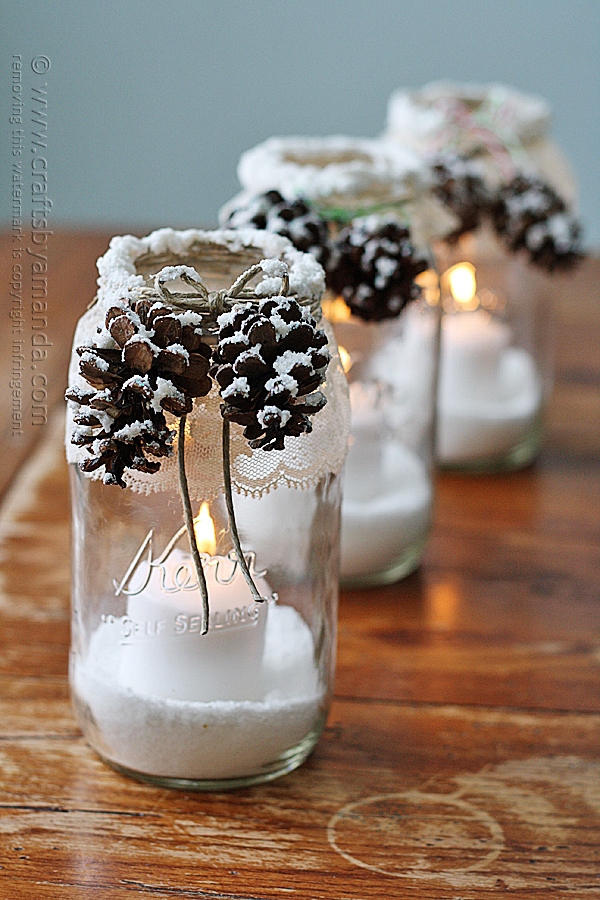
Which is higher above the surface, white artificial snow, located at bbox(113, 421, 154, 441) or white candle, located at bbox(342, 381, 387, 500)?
white artificial snow, located at bbox(113, 421, 154, 441)

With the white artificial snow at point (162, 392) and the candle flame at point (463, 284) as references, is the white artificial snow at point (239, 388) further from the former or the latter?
the candle flame at point (463, 284)

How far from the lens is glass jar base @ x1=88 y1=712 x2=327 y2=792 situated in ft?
2.13

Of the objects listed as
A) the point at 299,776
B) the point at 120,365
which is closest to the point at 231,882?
the point at 299,776

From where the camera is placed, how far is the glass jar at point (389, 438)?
90 cm

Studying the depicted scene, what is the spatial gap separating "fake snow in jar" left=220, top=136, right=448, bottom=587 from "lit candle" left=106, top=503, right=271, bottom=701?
0.89 feet

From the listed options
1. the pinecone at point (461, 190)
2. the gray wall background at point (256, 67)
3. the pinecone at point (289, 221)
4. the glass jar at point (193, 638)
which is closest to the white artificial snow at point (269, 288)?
the glass jar at point (193, 638)

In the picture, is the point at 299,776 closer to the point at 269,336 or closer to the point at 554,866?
the point at 554,866

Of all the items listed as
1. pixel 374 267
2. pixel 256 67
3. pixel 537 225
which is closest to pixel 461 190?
pixel 537 225

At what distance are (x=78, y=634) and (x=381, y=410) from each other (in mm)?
365

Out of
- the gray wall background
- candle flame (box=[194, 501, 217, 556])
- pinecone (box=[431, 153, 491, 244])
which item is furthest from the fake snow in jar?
the gray wall background

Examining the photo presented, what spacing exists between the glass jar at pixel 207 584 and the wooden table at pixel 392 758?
4 cm

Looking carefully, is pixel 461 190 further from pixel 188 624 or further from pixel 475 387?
pixel 188 624

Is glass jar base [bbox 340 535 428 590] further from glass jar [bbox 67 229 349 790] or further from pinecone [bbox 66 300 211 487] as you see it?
pinecone [bbox 66 300 211 487]

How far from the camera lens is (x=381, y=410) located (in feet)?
3.07
